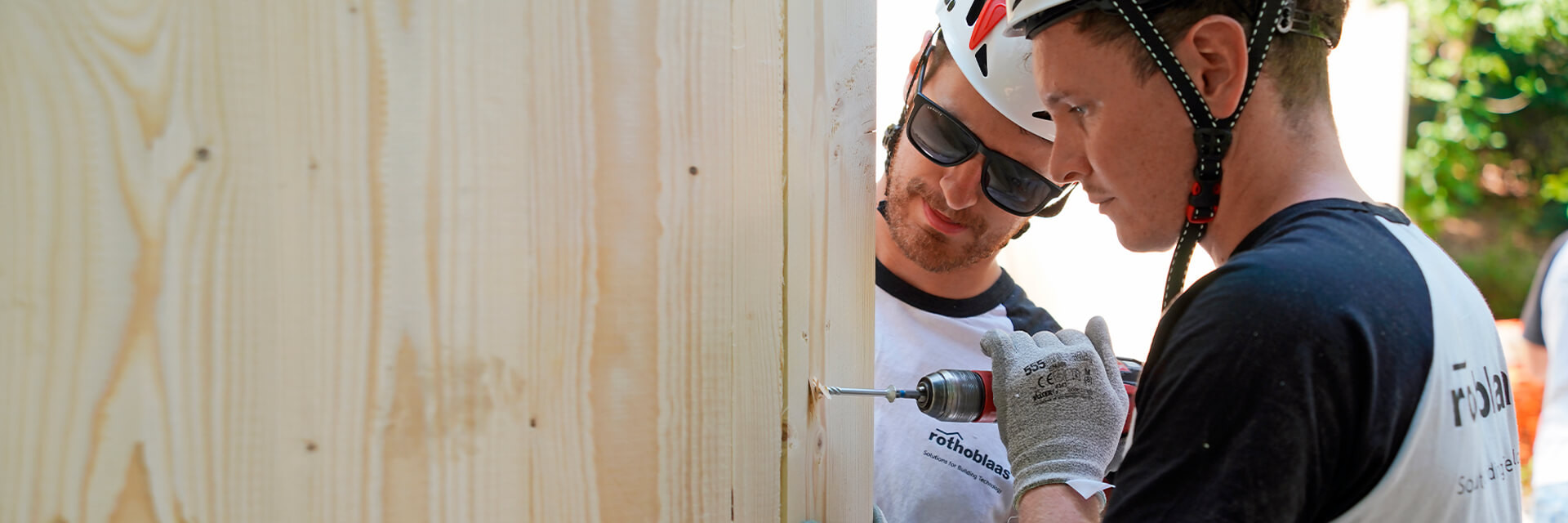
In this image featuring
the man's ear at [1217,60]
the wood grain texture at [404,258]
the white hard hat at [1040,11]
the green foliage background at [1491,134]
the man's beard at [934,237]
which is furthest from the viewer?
the green foliage background at [1491,134]

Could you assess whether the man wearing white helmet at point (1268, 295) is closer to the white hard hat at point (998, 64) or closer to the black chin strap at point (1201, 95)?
the black chin strap at point (1201, 95)

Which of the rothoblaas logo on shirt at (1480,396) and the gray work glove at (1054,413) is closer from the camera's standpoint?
the rothoblaas logo on shirt at (1480,396)

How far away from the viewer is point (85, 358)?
0.82 meters

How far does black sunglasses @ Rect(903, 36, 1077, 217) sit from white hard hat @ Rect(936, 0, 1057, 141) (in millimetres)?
103

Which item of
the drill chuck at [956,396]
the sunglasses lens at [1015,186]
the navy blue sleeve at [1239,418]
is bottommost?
the drill chuck at [956,396]

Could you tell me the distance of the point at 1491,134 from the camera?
35.8 feet

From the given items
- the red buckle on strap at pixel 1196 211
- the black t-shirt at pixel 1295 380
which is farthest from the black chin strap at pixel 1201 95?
the black t-shirt at pixel 1295 380

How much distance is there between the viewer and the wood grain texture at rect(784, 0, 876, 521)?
1.35 meters

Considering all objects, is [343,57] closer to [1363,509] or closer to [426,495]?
[426,495]

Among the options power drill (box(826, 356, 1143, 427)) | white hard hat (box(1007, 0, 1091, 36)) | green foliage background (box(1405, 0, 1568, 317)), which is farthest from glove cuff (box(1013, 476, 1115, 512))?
green foliage background (box(1405, 0, 1568, 317))

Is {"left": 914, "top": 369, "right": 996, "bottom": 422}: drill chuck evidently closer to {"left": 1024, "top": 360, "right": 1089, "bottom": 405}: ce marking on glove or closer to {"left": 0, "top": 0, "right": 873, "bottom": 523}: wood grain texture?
{"left": 1024, "top": 360, "right": 1089, "bottom": 405}: ce marking on glove

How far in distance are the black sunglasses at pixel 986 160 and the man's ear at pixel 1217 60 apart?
100 cm

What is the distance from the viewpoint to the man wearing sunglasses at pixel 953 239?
224 centimetres

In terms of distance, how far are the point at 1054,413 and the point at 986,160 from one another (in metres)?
0.76
